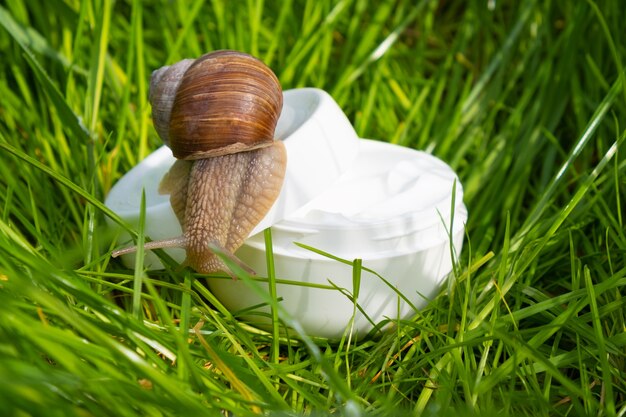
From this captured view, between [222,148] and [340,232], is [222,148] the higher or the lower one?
the higher one

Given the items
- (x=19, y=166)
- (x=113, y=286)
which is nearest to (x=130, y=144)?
(x=19, y=166)

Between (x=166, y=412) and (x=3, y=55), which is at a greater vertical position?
(x=3, y=55)

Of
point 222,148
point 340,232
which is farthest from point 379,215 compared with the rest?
point 222,148

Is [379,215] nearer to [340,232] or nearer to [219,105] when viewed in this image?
[340,232]

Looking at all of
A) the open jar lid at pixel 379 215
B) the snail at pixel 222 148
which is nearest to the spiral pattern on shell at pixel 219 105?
the snail at pixel 222 148

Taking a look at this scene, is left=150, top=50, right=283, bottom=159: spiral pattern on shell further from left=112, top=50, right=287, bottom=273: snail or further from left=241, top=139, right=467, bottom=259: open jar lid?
left=241, top=139, right=467, bottom=259: open jar lid

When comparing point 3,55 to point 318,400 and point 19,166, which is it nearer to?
point 19,166
